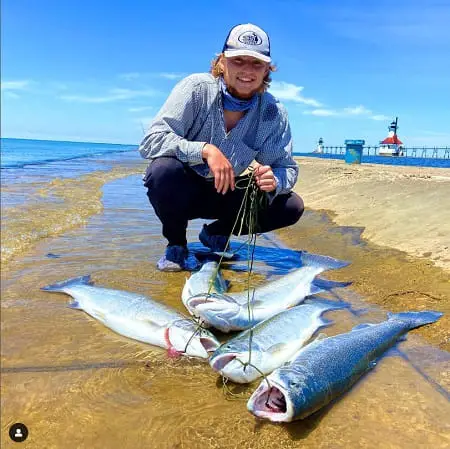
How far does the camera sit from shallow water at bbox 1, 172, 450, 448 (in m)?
1.78

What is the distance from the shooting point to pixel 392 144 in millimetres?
78500

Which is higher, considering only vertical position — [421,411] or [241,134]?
[241,134]

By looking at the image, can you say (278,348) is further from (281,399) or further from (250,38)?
(250,38)

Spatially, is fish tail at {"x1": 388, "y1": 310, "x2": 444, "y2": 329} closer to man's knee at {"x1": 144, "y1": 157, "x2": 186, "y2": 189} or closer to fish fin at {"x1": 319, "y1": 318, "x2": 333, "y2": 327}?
fish fin at {"x1": 319, "y1": 318, "x2": 333, "y2": 327}

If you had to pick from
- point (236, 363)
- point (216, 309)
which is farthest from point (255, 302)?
point (236, 363)

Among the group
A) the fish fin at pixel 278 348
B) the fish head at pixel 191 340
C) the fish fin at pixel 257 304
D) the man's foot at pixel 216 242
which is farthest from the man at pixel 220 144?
the fish fin at pixel 278 348

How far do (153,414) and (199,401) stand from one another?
0.23 meters

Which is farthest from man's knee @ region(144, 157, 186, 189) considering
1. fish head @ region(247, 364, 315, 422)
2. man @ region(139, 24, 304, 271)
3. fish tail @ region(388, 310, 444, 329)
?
fish head @ region(247, 364, 315, 422)

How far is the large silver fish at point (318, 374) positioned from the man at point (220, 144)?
1488 mm

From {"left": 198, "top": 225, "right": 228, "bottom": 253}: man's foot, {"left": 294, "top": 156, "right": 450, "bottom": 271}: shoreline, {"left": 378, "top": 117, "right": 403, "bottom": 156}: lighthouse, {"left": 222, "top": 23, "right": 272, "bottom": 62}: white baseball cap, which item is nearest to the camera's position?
{"left": 222, "top": 23, "right": 272, "bottom": 62}: white baseball cap

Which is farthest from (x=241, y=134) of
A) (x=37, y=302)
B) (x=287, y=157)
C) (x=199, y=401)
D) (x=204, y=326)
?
(x=199, y=401)

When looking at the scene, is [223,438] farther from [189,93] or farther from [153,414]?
[189,93]

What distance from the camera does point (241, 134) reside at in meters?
4.02

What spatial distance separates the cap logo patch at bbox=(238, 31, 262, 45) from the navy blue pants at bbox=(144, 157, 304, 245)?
1.14 metres
